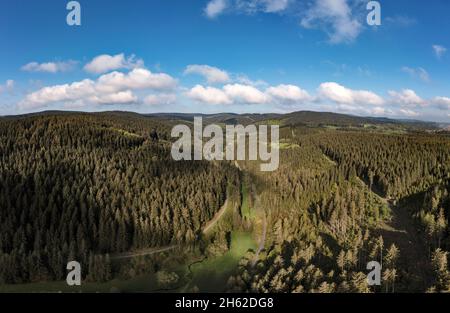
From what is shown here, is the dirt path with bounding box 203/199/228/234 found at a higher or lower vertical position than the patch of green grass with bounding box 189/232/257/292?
higher

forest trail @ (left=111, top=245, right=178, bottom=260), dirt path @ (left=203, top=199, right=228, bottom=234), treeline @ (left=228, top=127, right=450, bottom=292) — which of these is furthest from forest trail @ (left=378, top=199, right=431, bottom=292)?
forest trail @ (left=111, top=245, right=178, bottom=260)

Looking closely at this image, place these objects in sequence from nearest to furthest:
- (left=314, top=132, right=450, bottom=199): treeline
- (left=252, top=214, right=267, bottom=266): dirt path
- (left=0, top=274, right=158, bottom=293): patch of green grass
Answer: (left=0, top=274, right=158, bottom=293): patch of green grass, (left=252, top=214, right=267, bottom=266): dirt path, (left=314, top=132, right=450, bottom=199): treeline

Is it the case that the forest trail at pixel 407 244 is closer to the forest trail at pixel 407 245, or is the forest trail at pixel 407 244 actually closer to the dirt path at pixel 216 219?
the forest trail at pixel 407 245

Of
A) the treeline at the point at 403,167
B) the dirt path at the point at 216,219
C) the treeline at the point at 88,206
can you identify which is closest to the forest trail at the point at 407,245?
the treeline at the point at 403,167

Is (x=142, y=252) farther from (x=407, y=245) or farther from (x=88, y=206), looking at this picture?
(x=407, y=245)

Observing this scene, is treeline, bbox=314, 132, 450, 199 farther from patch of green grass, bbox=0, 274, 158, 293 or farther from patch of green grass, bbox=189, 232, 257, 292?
patch of green grass, bbox=0, 274, 158, 293

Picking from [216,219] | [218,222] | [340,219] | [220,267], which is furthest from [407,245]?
[216,219]
